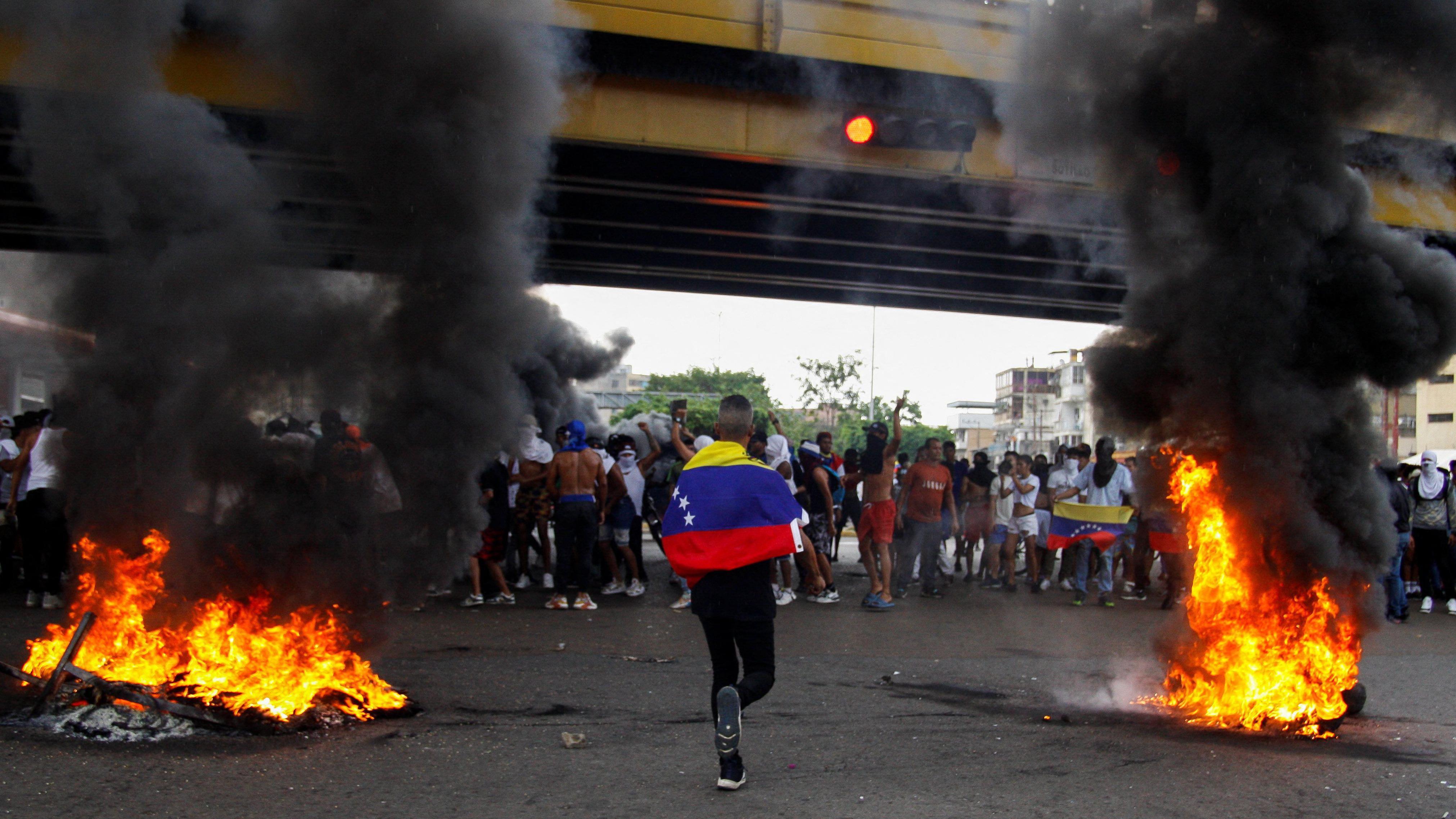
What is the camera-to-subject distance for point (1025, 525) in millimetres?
11906

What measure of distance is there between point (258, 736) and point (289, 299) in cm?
207

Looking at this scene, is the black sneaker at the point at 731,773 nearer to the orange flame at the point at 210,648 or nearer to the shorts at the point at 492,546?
the orange flame at the point at 210,648

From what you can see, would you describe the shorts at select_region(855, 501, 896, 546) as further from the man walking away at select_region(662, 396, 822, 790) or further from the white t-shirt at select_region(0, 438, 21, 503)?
the white t-shirt at select_region(0, 438, 21, 503)

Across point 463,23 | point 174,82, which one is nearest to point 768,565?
point 463,23

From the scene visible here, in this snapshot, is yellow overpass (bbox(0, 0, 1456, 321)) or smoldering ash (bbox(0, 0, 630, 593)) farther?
yellow overpass (bbox(0, 0, 1456, 321))

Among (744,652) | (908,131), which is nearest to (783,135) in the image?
(908,131)

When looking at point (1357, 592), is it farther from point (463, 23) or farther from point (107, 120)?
point (107, 120)

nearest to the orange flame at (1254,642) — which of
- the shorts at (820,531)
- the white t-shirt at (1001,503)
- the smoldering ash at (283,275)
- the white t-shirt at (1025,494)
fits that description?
the smoldering ash at (283,275)

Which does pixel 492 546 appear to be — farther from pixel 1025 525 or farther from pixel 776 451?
pixel 1025 525

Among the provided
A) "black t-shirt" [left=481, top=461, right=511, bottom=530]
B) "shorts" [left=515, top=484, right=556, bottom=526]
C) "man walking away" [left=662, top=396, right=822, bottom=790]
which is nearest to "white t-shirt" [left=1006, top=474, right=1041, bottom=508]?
"shorts" [left=515, top=484, right=556, bottom=526]

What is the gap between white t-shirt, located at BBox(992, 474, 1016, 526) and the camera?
1203 centimetres

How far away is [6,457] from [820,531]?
7.86 meters

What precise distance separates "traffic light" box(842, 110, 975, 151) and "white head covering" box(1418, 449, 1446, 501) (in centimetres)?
557

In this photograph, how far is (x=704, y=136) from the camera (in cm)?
948
